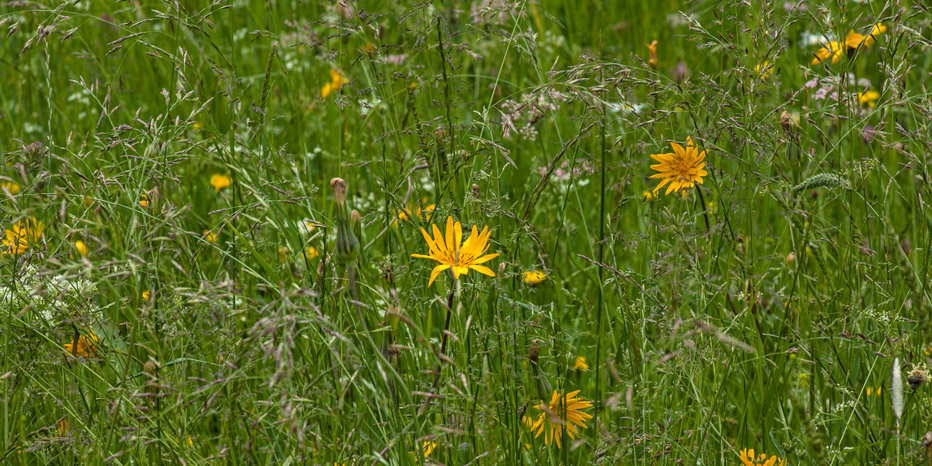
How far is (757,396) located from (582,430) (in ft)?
1.30

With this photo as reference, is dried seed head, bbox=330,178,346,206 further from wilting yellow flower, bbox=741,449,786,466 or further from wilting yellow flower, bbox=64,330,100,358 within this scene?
wilting yellow flower, bbox=741,449,786,466

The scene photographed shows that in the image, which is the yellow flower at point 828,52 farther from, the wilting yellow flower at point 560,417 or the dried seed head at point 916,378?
the wilting yellow flower at point 560,417

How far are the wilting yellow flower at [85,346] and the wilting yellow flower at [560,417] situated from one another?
86 cm

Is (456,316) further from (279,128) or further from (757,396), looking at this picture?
(279,128)

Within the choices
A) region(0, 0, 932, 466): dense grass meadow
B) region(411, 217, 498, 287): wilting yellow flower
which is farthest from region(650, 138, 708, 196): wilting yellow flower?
region(411, 217, 498, 287): wilting yellow flower

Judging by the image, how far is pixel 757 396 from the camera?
6.36 ft

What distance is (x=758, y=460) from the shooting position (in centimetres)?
168

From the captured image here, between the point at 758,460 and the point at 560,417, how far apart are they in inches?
15.7

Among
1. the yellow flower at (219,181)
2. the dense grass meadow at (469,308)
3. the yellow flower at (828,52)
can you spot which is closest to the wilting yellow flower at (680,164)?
the dense grass meadow at (469,308)

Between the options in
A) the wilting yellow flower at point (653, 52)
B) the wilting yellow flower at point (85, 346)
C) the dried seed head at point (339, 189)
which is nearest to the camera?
the dried seed head at point (339, 189)

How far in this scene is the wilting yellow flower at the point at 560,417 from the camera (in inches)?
63.1

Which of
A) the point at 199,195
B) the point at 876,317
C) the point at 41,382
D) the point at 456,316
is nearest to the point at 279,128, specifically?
the point at 199,195

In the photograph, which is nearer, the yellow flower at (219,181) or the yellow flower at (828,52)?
the yellow flower at (828,52)

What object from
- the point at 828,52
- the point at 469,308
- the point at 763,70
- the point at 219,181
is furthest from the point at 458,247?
the point at 219,181
